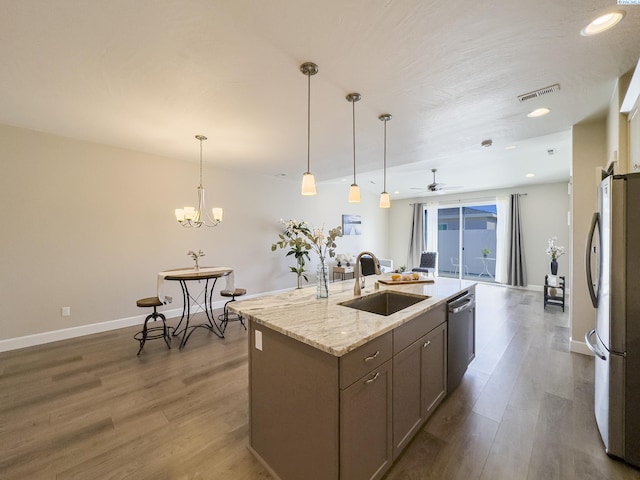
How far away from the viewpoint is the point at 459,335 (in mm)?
2375

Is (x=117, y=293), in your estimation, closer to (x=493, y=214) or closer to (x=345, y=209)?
(x=345, y=209)

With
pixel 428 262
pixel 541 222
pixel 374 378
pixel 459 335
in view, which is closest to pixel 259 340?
pixel 374 378

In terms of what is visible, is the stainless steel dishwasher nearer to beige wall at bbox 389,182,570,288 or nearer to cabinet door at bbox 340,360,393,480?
cabinet door at bbox 340,360,393,480

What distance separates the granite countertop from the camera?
1256 mm

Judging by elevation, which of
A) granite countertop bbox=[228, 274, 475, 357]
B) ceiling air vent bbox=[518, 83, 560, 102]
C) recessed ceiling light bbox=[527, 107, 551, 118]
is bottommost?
granite countertop bbox=[228, 274, 475, 357]

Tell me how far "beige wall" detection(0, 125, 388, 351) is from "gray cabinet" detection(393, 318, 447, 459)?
163 inches

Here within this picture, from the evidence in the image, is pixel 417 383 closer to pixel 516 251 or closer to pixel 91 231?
pixel 91 231

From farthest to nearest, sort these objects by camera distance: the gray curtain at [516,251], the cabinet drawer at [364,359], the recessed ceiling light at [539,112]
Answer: the gray curtain at [516,251], the recessed ceiling light at [539,112], the cabinet drawer at [364,359]

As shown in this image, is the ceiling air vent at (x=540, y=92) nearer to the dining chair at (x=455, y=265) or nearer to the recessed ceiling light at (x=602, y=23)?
the recessed ceiling light at (x=602, y=23)

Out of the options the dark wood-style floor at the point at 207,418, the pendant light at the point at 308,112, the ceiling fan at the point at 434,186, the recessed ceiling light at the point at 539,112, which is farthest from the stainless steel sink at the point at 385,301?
the ceiling fan at the point at 434,186

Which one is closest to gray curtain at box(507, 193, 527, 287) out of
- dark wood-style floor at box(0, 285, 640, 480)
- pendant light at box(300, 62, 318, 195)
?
dark wood-style floor at box(0, 285, 640, 480)

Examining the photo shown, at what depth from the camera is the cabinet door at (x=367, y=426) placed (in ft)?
4.00

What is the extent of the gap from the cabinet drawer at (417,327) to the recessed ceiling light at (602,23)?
2.05 metres

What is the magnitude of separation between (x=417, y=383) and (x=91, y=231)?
14.9ft
